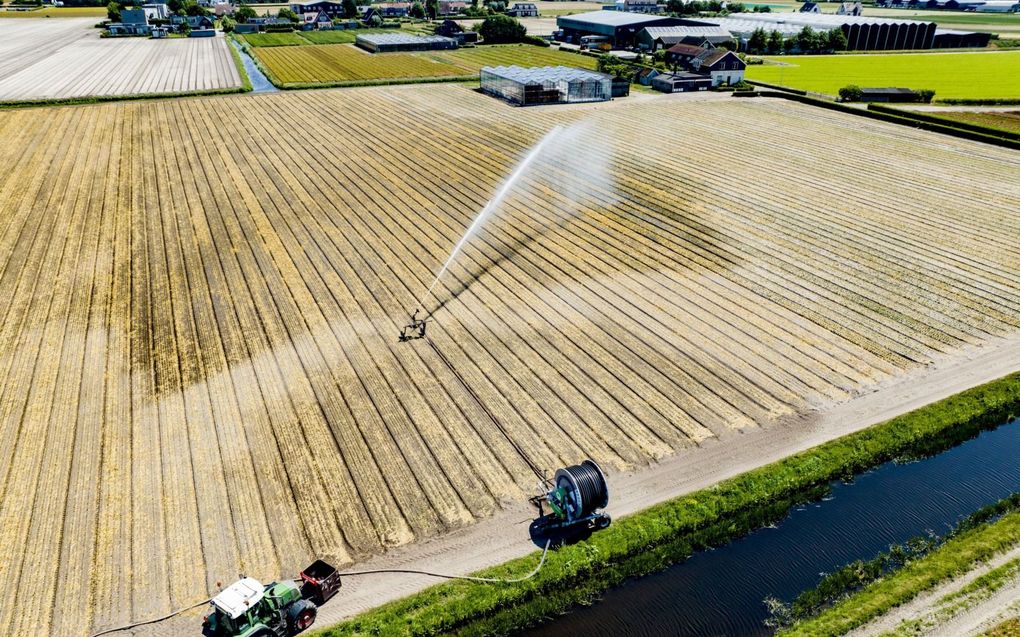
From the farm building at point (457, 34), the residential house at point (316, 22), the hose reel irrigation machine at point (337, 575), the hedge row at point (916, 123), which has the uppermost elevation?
the residential house at point (316, 22)

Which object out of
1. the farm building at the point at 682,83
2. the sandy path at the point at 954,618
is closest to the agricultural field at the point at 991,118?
the farm building at the point at 682,83

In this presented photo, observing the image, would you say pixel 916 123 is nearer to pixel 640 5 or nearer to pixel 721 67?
pixel 721 67

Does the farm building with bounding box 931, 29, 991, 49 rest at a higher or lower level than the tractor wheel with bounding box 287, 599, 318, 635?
higher

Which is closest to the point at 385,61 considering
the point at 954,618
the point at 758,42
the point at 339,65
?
the point at 339,65

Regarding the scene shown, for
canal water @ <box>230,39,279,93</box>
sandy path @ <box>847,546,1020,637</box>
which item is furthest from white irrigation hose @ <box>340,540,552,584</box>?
canal water @ <box>230,39,279,93</box>

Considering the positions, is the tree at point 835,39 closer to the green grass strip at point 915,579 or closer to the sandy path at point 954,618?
the green grass strip at point 915,579

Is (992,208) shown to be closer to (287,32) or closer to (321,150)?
(321,150)

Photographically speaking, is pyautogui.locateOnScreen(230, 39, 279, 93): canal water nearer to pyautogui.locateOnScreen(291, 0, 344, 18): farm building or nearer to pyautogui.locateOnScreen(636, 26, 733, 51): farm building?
pyautogui.locateOnScreen(291, 0, 344, 18): farm building
